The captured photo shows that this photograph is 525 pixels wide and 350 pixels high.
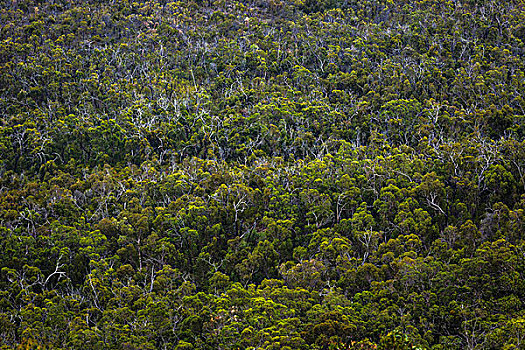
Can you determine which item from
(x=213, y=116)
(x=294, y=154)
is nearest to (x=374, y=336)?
(x=294, y=154)

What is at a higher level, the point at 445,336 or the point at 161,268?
the point at 445,336

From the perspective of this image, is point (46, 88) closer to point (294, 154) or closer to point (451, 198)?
point (294, 154)

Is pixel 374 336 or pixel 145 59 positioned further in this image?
pixel 145 59

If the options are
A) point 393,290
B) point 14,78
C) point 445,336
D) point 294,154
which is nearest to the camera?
point 445,336

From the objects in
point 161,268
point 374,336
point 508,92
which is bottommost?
point 161,268

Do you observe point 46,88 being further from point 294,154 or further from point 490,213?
point 490,213

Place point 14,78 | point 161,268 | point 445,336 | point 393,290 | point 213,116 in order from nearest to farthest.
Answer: point 445,336 < point 393,290 < point 161,268 < point 213,116 < point 14,78
